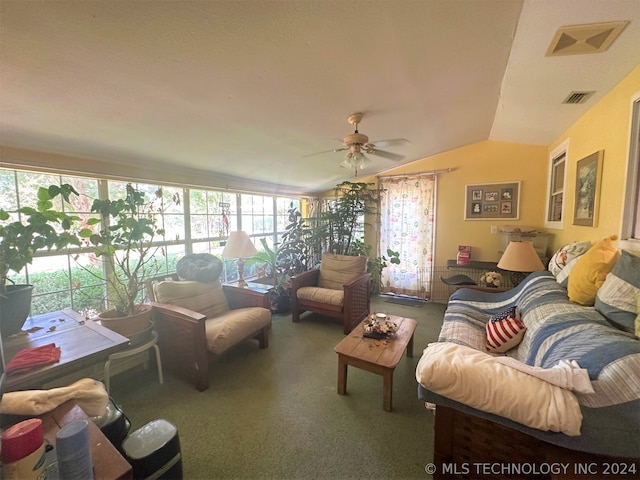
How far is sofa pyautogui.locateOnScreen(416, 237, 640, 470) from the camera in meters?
0.94

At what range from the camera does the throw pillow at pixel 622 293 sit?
1308 millimetres

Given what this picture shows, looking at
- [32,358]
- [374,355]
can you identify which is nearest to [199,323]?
[32,358]

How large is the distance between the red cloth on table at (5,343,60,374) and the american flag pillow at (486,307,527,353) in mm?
2649

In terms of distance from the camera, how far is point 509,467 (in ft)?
3.69

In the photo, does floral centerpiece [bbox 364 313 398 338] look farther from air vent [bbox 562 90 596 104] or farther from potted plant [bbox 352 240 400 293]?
air vent [bbox 562 90 596 104]

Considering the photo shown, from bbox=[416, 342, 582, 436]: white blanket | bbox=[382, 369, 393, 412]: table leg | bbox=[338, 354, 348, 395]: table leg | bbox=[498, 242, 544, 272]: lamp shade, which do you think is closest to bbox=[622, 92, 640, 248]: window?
bbox=[498, 242, 544, 272]: lamp shade

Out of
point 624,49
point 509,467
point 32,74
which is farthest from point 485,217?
point 32,74

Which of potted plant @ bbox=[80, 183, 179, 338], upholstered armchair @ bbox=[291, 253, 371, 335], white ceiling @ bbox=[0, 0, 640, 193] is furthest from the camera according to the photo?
upholstered armchair @ bbox=[291, 253, 371, 335]

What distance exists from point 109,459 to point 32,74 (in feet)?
5.56

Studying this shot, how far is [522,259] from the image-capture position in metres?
2.46

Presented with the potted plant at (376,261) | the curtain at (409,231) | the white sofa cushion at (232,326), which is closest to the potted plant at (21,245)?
the white sofa cushion at (232,326)

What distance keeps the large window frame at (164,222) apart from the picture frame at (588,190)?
3.80 metres

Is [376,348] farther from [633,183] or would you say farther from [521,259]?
[633,183]

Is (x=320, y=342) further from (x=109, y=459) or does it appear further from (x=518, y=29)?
(x=518, y=29)
